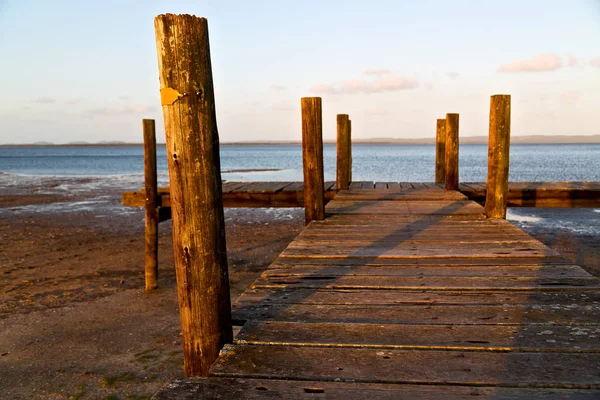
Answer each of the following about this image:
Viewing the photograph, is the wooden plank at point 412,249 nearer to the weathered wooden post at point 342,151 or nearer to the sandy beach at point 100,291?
the sandy beach at point 100,291

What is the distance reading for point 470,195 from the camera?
858cm

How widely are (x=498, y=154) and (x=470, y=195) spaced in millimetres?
2921

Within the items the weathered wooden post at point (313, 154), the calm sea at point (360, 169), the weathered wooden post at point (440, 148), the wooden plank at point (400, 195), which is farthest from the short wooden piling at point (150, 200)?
the calm sea at point (360, 169)

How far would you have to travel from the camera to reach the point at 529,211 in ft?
60.9

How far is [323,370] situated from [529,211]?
1864 centimetres

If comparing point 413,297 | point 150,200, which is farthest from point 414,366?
point 150,200

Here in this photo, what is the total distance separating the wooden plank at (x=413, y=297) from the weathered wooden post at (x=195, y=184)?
1.91ft

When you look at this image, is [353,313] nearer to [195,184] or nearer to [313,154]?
[195,184]

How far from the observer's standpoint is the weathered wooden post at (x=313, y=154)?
5.84 meters

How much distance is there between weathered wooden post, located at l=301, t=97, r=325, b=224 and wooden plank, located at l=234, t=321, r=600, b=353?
3349mm

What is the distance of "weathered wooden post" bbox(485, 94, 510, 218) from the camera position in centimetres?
562

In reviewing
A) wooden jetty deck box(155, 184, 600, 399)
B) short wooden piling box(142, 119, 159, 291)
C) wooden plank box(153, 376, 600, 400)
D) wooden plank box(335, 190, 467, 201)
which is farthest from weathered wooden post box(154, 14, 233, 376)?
short wooden piling box(142, 119, 159, 291)

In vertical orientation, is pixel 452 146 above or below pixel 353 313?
above

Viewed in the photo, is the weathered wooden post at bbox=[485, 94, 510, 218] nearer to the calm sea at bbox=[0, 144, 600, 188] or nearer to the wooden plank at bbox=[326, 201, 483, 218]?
the wooden plank at bbox=[326, 201, 483, 218]
